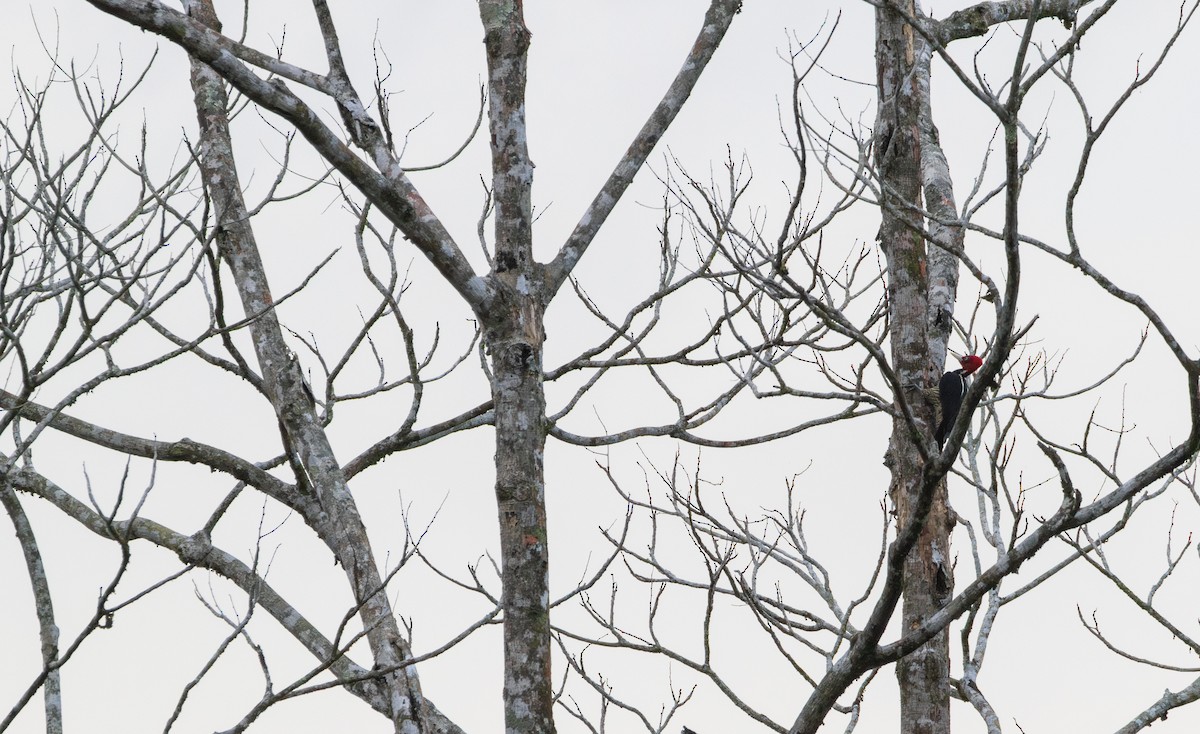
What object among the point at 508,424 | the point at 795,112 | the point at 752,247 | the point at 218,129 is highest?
the point at 218,129

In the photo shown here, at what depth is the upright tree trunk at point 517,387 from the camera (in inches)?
146

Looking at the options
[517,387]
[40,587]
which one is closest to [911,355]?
[517,387]

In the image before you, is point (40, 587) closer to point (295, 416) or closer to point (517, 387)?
point (295, 416)

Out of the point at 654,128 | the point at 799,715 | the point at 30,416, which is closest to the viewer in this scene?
the point at 799,715

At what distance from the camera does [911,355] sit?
4879mm

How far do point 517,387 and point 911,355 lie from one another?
1831 millimetres

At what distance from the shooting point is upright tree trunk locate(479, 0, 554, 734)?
3717 mm

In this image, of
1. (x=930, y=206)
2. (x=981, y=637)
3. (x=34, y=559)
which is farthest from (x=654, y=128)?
(x=34, y=559)

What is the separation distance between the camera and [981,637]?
5316mm

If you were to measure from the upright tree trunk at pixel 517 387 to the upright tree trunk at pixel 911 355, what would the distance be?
1.45 m

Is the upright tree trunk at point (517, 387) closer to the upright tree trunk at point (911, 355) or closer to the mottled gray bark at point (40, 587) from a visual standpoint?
the upright tree trunk at point (911, 355)

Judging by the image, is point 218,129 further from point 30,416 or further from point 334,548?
point 334,548

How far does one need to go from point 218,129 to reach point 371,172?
253 centimetres

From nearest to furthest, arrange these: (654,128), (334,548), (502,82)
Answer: (502,82)
(654,128)
(334,548)
